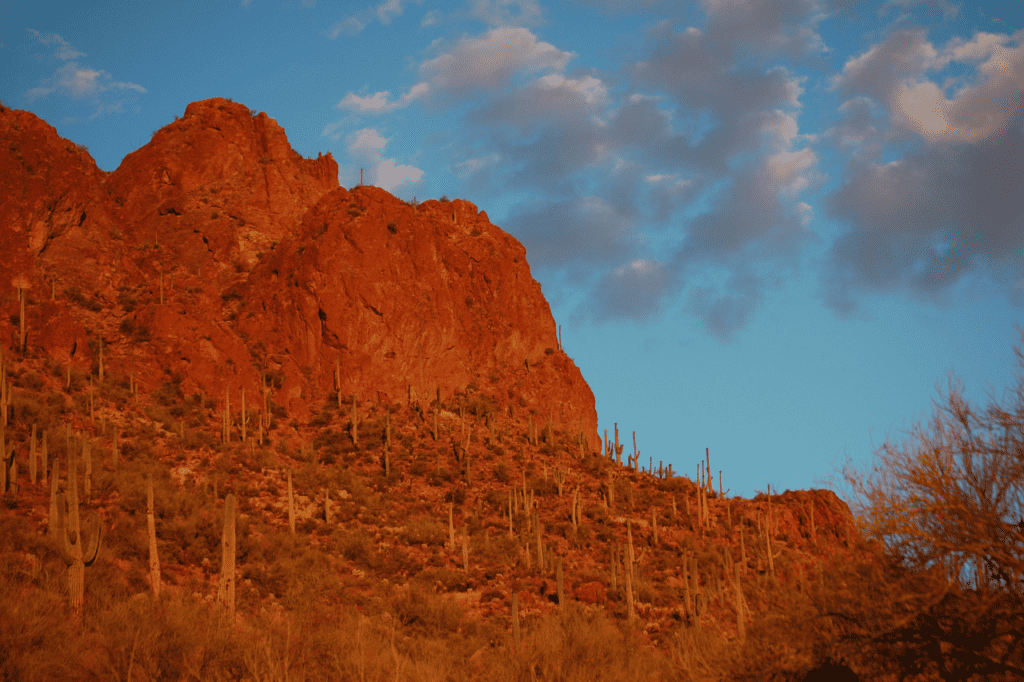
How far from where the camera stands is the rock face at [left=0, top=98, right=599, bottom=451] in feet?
125

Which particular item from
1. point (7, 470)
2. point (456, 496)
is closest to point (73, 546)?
point (7, 470)

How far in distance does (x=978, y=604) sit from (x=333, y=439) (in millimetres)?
31547

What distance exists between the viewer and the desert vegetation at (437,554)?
1053 cm

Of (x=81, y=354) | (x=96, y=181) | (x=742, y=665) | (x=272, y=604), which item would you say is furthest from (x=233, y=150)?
(x=742, y=665)

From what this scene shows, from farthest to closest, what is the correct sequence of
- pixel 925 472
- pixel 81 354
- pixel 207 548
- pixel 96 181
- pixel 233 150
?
1. pixel 233 150
2. pixel 96 181
3. pixel 81 354
4. pixel 207 548
5. pixel 925 472

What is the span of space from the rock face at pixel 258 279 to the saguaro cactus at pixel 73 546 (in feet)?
62.5

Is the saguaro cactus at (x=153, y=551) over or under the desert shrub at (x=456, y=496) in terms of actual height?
under

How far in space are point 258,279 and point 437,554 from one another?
23939 mm

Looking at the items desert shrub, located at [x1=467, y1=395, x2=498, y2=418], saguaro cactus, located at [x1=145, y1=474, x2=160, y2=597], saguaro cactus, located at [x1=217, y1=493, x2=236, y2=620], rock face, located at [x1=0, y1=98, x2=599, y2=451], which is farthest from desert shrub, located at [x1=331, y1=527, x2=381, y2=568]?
desert shrub, located at [x1=467, y1=395, x2=498, y2=418]

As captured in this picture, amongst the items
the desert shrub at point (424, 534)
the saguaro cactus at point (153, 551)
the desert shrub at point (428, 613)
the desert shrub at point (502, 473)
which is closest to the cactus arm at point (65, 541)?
the saguaro cactus at point (153, 551)

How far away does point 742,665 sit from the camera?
13.1 metres

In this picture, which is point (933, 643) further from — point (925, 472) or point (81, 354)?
point (81, 354)

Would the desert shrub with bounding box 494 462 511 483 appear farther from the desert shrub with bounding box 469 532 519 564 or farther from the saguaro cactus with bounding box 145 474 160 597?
the saguaro cactus with bounding box 145 474 160 597

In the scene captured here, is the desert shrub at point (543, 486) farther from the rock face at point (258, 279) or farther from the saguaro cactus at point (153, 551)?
the saguaro cactus at point (153, 551)
